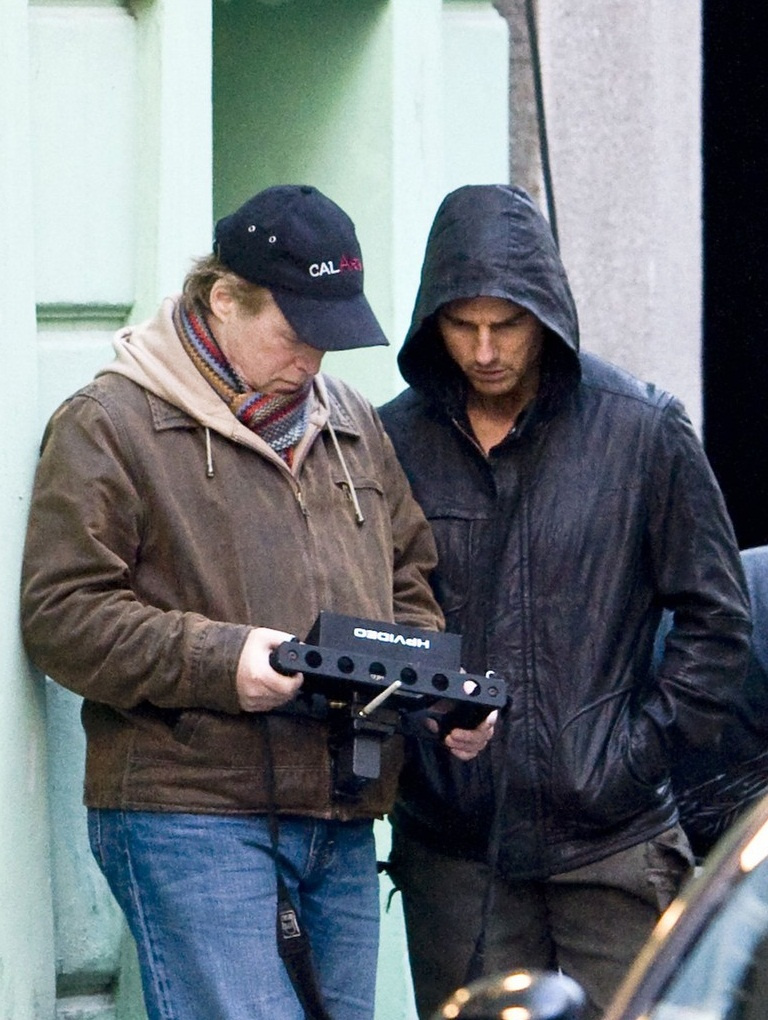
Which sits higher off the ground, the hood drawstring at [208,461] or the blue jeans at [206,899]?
the hood drawstring at [208,461]

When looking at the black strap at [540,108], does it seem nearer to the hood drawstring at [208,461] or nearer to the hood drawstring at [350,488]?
the hood drawstring at [350,488]

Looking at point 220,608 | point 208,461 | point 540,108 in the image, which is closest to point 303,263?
point 208,461

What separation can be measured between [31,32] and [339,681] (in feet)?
5.44

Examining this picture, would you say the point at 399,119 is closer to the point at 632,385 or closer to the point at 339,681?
the point at 632,385

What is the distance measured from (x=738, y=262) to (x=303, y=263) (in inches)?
119

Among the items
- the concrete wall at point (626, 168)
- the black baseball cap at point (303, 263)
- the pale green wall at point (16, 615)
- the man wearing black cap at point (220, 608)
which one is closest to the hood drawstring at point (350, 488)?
the man wearing black cap at point (220, 608)

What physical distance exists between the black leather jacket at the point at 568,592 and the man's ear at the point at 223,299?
491mm

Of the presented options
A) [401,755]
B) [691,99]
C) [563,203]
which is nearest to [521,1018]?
[401,755]

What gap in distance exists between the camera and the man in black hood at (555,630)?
4320mm

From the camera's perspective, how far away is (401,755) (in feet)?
13.9

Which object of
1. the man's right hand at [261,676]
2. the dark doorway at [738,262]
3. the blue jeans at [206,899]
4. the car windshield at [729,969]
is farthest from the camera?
the dark doorway at [738,262]

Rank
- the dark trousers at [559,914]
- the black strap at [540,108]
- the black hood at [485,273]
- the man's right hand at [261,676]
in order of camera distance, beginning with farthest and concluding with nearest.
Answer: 1. the black strap at [540,108]
2. the black hood at [485,273]
3. the dark trousers at [559,914]
4. the man's right hand at [261,676]

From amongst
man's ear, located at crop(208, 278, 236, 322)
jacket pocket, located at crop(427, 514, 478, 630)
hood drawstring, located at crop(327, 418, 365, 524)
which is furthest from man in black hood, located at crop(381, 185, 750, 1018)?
man's ear, located at crop(208, 278, 236, 322)

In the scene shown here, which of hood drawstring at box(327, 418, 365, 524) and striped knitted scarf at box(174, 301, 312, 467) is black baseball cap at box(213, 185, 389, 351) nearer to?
striped knitted scarf at box(174, 301, 312, 467)
